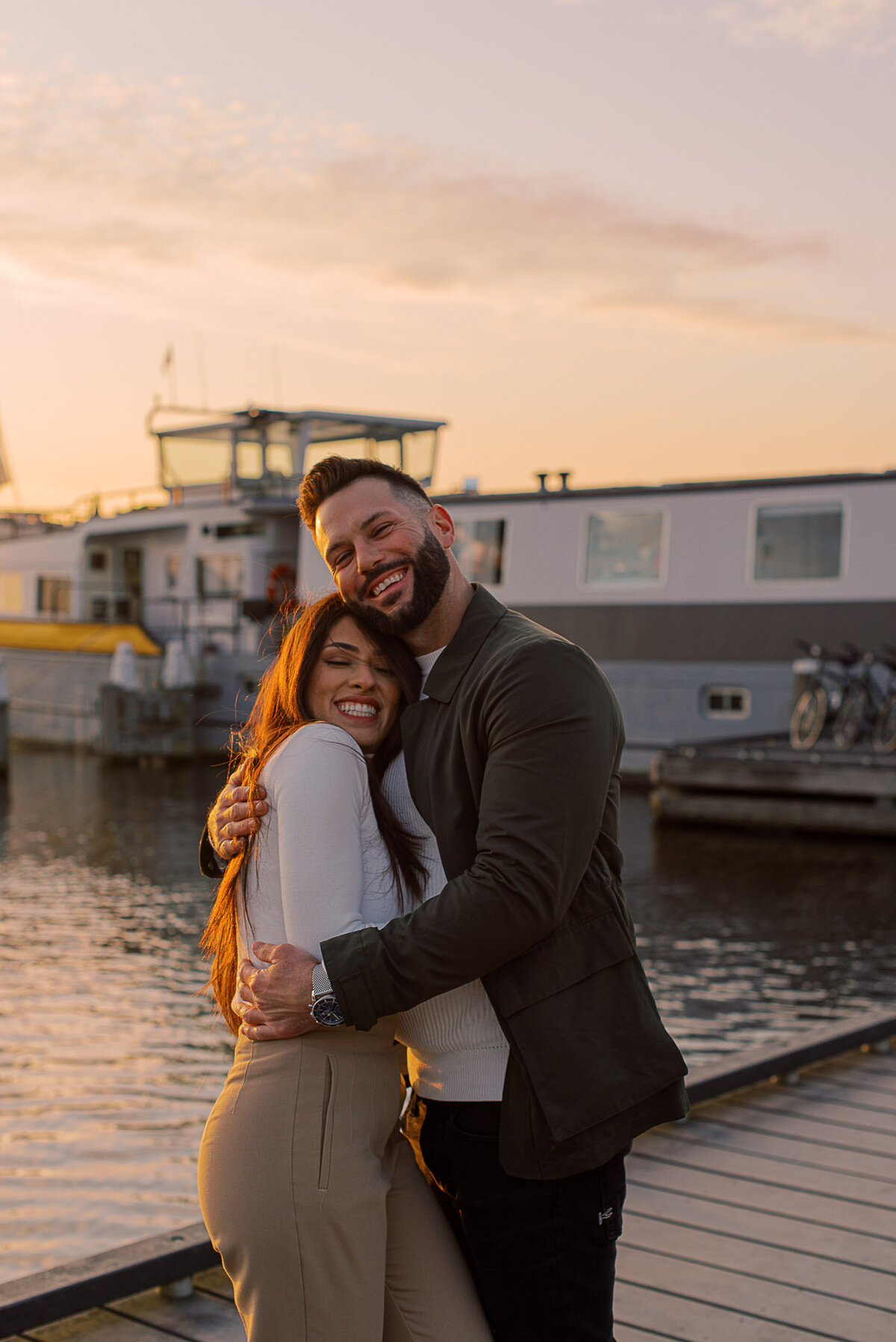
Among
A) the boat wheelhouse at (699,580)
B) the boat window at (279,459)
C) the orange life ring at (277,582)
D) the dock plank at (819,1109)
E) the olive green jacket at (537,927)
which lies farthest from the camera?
the boat window at (279,459)

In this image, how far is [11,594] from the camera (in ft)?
90.2

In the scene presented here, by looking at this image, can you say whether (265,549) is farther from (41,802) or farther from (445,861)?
(445,861)

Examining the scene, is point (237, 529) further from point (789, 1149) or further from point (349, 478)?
point (349, 478)

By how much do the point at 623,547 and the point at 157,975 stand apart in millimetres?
11642

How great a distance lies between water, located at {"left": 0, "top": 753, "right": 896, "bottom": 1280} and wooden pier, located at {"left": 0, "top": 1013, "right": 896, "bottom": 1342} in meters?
1.47

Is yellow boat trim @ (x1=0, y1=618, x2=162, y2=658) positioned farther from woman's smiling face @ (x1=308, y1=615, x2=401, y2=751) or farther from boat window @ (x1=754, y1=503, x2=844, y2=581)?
woman's smiling face @ (x1=308, y1=615, x2=401, y2=751)

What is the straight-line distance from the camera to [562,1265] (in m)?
1.86

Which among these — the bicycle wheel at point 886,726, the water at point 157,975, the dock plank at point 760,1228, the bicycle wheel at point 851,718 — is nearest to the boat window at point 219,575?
the water at point 157,975

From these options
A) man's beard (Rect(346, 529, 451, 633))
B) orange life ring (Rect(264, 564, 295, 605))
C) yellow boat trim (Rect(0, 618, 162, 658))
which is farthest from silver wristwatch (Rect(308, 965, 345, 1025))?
yellow boat trim (Rect(0, 618, 162, 658))

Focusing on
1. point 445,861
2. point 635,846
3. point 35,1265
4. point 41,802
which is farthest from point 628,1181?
point 41,802

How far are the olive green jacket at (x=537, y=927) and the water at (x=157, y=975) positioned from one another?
10.1 feet

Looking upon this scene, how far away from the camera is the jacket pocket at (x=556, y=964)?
1829 millimetres

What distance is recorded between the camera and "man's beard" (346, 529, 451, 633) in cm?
206

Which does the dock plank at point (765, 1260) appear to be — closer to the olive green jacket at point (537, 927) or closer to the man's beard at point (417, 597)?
the olive green jacket at point (537, 927)
